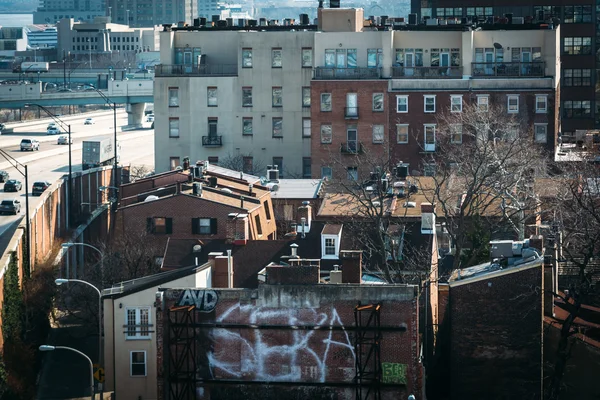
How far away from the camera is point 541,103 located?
112 meters

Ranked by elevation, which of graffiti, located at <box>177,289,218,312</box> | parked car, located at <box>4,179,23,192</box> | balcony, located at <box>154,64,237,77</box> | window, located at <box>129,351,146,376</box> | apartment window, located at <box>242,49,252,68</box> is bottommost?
window, located at <box>129,351,146,376</box>

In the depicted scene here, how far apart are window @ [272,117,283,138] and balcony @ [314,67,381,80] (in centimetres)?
628

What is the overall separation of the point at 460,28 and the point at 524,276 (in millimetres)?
63689

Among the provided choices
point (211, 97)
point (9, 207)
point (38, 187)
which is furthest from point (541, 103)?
point (38, 187)

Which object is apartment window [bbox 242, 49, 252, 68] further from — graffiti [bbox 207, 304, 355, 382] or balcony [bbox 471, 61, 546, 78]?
graffiti [bbox 207, 304, 355, 382]

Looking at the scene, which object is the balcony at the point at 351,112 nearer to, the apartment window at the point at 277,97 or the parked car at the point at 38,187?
the apartment window at the point at 277,97

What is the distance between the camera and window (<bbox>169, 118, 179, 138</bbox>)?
395ft

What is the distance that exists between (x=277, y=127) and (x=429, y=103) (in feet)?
43.0

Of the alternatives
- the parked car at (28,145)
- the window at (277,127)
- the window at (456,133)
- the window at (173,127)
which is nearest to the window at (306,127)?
the window at (277,127)

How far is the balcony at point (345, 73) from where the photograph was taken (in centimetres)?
11438

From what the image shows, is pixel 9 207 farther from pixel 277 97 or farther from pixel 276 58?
pixel 276 58

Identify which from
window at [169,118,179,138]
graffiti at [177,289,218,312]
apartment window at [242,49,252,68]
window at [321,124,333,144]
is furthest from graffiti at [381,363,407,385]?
window at [169,118,179,138]

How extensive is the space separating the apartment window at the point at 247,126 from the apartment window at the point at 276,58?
444cm

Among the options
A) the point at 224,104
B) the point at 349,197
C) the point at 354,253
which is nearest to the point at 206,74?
the point at 224,104
